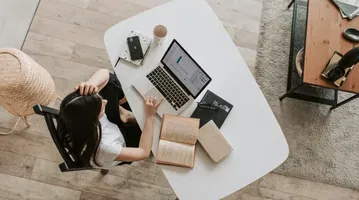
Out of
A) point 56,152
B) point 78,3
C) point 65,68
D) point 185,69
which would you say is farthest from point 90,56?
point 185,69

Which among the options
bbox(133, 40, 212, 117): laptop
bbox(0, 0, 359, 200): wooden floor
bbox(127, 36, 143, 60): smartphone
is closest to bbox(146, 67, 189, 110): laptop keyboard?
bbox(133, 40, 212, 117): laptop

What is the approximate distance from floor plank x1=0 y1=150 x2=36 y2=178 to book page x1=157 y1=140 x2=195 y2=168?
98 centimetres

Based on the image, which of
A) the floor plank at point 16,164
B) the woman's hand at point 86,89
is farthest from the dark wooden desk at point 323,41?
the floor plank at point 16,164

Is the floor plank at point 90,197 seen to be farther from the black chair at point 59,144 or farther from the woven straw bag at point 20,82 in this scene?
the black chair at point 59,144

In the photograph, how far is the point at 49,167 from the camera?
2135mm

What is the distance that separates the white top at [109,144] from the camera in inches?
59.1

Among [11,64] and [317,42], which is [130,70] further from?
[317,42]

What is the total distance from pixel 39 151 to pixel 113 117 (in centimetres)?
66

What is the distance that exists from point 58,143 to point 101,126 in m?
0.21

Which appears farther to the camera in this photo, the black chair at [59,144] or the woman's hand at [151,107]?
the woman's hand at [151,107]

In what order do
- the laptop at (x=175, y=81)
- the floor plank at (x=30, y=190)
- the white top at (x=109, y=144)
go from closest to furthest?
the white top at (x=109, y=144) → the laptop at (x=175, y=81) → the floor plank at (x=30, y=190)

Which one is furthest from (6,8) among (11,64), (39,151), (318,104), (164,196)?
(318,104)

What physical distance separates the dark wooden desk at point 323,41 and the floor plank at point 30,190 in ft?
4.88

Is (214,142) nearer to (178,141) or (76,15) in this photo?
(178,141)
